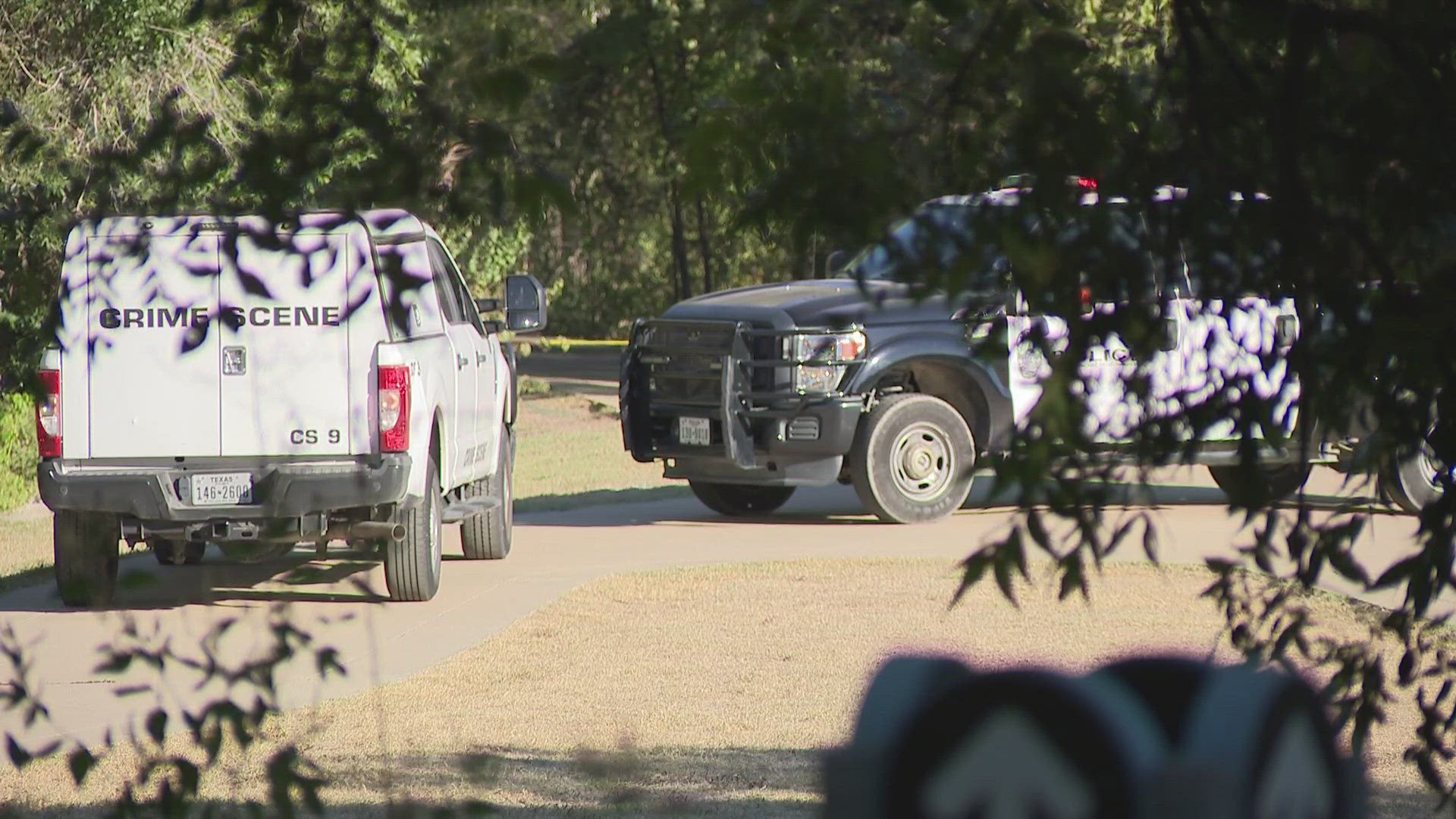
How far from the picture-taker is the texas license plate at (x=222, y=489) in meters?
9.59

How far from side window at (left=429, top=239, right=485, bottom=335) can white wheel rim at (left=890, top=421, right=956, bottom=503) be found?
9.76 ft

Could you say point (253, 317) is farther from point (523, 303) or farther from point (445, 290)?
point (523, 303)

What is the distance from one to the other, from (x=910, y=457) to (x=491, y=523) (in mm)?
2979

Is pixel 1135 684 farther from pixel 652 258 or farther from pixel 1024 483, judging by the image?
pixel 652 258

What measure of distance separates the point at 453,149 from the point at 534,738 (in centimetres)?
466

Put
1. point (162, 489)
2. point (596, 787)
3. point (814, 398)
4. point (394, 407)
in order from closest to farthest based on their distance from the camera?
point (596, 787) < point (162, 489) < point (394, 407) < point (814, 398)

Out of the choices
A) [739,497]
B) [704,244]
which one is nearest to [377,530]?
[739,497]

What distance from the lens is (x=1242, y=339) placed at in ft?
11.7

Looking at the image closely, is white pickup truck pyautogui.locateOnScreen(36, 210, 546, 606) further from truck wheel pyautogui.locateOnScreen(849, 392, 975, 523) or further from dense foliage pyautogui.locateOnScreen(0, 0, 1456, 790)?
dense foliage pyautogui.locateOnScreen(0, 0, 1456, 790)

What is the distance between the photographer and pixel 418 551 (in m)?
10.2

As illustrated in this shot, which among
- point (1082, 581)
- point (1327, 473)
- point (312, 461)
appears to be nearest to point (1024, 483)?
point (1082, 581)

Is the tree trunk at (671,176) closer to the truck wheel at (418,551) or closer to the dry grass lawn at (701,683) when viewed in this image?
the dry grass lawn at (701,683)

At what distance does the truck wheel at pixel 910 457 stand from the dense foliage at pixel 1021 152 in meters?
9.14

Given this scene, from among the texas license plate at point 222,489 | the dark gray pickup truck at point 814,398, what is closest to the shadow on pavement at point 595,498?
the dark gray pickup truck at point 814,398
